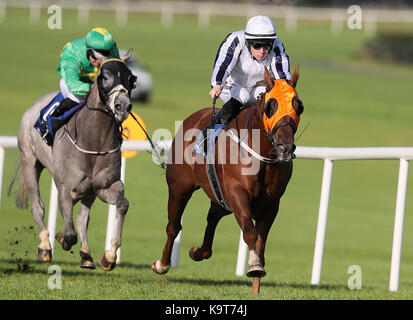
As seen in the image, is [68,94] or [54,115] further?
[68,94]

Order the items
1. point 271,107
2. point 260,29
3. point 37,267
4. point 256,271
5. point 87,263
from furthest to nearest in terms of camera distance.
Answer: point 37,267
point 87,263
point 260,29
point 271,107
point 256,271

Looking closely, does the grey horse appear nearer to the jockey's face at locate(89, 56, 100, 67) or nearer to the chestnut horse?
the jockey's face at locate(89, 56, 100, 67)

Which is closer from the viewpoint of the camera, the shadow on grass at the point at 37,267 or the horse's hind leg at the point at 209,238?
the horse's hind leg at the point at 209,238

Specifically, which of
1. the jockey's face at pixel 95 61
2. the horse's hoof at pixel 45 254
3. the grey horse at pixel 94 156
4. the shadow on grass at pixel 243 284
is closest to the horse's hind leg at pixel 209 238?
the shadow on grass at pixel 243 284

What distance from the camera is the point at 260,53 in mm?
6934

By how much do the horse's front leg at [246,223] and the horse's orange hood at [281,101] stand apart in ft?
1.71

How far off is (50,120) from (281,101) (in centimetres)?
229

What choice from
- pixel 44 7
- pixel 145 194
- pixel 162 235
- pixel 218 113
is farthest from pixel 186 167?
pixel 44 7

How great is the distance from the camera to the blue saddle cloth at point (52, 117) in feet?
25.2

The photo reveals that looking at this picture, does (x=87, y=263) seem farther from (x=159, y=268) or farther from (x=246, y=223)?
(x=246, y=223)

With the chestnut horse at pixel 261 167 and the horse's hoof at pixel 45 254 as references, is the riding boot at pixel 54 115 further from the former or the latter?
the chestnut horse at pixel 261 167

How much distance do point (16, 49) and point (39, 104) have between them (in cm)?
2615

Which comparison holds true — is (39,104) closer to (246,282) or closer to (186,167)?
(186,167)

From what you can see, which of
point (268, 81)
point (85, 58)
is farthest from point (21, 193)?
point (268, 81)
